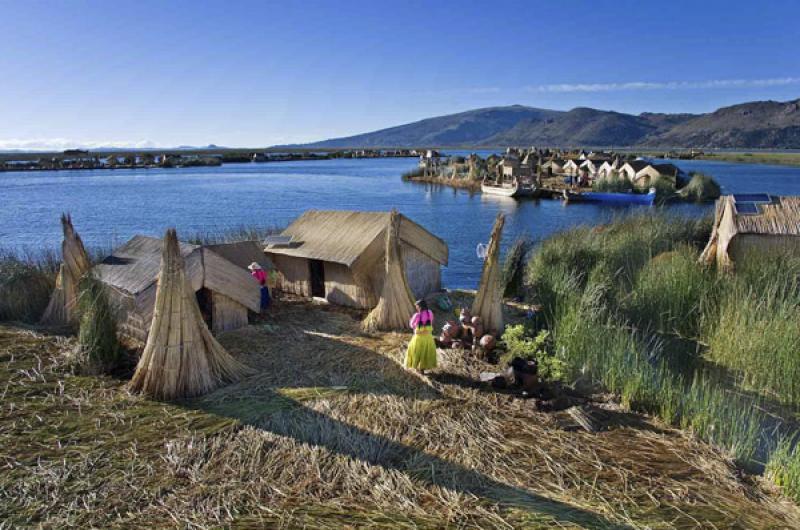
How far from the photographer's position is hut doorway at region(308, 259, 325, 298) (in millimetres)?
11000

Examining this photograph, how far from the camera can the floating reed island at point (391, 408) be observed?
173 inches

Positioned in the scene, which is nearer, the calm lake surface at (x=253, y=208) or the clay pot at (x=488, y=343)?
the clay pot at (x=488, y=343)

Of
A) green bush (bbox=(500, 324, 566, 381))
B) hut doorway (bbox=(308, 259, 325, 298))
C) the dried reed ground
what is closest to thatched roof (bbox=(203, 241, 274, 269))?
hut doorway (bbox=(308, 259, 325, 298))

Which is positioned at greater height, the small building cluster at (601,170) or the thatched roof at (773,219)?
the small building cluster at (601,170)

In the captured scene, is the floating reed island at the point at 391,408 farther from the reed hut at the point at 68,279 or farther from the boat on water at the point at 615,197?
the boat on water at the point at 615,197

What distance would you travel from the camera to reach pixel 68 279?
8359 millimetres

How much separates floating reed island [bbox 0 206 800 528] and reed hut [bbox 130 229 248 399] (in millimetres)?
25

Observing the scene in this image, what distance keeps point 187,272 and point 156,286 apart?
487 mm

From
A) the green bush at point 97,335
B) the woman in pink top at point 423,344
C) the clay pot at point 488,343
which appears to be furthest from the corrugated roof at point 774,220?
the green bush at point 97,335

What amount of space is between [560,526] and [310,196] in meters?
44.4

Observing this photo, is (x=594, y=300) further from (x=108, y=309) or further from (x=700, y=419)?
(x=108, y=309)

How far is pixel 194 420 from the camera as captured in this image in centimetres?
564

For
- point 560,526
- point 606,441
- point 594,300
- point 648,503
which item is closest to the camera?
point 560,526

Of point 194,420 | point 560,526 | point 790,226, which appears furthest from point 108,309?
point 790,226
